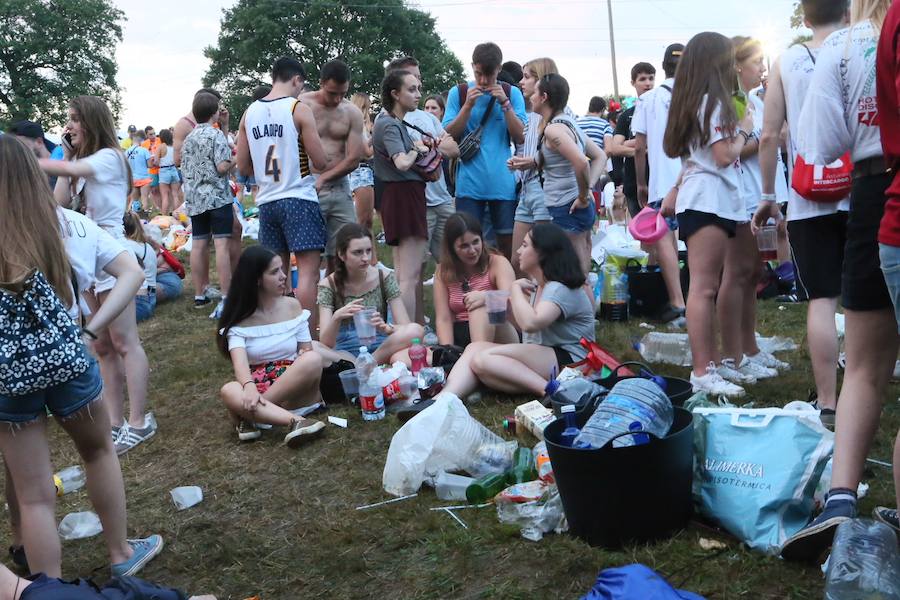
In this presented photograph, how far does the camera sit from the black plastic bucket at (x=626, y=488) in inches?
101

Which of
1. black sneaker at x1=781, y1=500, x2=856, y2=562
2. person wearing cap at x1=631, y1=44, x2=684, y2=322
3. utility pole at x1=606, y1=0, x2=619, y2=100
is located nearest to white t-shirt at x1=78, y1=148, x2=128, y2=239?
person wearing cap at x1=631, y1=44, x2=684, y2=322

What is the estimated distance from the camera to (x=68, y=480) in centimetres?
403

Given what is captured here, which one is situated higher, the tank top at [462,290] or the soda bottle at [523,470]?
the tank top at [462,290]

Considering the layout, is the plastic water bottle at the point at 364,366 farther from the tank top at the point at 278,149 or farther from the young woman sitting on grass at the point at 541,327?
the tank top at the point at 278,149

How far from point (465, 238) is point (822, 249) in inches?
90.0

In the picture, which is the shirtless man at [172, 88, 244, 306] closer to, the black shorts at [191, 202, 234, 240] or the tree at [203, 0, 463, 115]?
the black shorts at [191, 202, 234, 240]

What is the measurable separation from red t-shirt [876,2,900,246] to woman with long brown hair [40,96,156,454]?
11.8 ft

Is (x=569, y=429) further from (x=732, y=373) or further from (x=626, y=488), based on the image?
(x=732, y=373)

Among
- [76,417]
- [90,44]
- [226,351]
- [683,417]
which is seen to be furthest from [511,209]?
[90,44]

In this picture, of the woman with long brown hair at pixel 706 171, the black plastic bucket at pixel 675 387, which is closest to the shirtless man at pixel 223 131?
the woman with long brown hair at pixel 706 171

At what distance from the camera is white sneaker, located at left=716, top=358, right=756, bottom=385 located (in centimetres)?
441

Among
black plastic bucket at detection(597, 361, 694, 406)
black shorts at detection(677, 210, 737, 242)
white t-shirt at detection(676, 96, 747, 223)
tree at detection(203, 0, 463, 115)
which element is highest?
tree at detection(203, 0, 463, 115)

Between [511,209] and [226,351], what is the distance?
2599mm

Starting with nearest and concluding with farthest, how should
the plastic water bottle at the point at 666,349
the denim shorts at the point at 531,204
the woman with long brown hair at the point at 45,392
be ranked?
the woman with long brown hair at the point at 45,392 < the plastic water bottle at the point at 666,349 < the denim shorts at the point at 531,204
